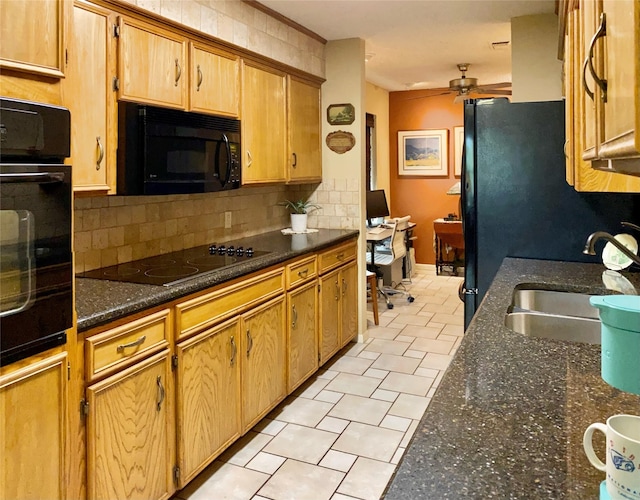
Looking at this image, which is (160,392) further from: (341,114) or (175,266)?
(341,114)

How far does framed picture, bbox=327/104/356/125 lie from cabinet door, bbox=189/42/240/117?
4.13 ft

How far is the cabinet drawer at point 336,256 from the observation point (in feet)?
11.9

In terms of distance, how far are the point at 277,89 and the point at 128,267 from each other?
1.71 metres

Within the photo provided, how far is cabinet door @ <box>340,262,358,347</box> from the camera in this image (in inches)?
158

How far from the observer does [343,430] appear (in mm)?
2883

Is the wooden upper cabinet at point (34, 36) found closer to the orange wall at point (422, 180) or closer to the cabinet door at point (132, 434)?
the cabinet door at point (132, 434)

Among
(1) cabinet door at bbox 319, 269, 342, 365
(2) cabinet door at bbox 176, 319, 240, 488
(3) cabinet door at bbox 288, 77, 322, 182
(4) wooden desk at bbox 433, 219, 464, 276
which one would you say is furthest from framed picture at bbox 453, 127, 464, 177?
(2) cabinet door at bbox 176, 319, 240, 488

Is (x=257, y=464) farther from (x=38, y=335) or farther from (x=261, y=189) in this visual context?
(x=261, y=189)

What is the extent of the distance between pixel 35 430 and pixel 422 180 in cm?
662

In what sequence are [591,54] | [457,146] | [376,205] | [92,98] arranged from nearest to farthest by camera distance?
1. [591,54]
2. [92,98]
3. [376,205]
4. [457,146]

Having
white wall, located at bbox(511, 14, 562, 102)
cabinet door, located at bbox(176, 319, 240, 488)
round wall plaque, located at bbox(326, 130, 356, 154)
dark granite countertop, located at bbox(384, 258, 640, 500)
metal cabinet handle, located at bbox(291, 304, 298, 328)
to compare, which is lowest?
cabinet door, located at bbox(176, 319, 240, 488)

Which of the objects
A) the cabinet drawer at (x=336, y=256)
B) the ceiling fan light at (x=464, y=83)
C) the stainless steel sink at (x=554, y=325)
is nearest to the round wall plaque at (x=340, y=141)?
the cabinet drawer at (x=336, y=256)

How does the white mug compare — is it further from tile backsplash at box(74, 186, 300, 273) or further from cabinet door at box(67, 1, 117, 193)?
tile backsplash at box(74, 186, 300, 273)

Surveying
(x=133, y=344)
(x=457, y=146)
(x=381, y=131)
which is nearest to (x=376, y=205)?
(x=381, y=131)
